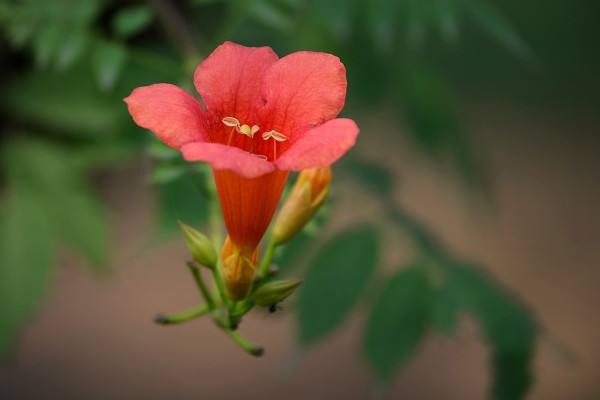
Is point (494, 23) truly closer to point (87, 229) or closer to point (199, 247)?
point (199, 247)

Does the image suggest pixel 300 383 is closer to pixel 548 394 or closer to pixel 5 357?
pixel 548 394

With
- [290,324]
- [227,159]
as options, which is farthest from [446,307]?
[290,324]

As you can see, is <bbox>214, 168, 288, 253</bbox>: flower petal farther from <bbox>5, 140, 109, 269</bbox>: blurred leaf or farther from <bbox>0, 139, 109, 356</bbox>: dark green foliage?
<bbox>5, 140, 109, 269</bbox>: blurred leaf

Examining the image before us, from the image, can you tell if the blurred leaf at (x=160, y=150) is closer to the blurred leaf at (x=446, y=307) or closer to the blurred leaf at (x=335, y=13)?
the blurred leaf at (x=335, y=13)

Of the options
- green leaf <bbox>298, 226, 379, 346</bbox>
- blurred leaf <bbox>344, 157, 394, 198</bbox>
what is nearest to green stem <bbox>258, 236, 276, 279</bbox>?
green leaf <bbox>298, 226, 379, 346</bbox>

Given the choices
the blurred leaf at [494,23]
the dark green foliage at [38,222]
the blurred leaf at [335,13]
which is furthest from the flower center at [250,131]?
the dark green foliage at [38,222]

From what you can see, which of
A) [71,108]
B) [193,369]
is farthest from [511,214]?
[71,108]
